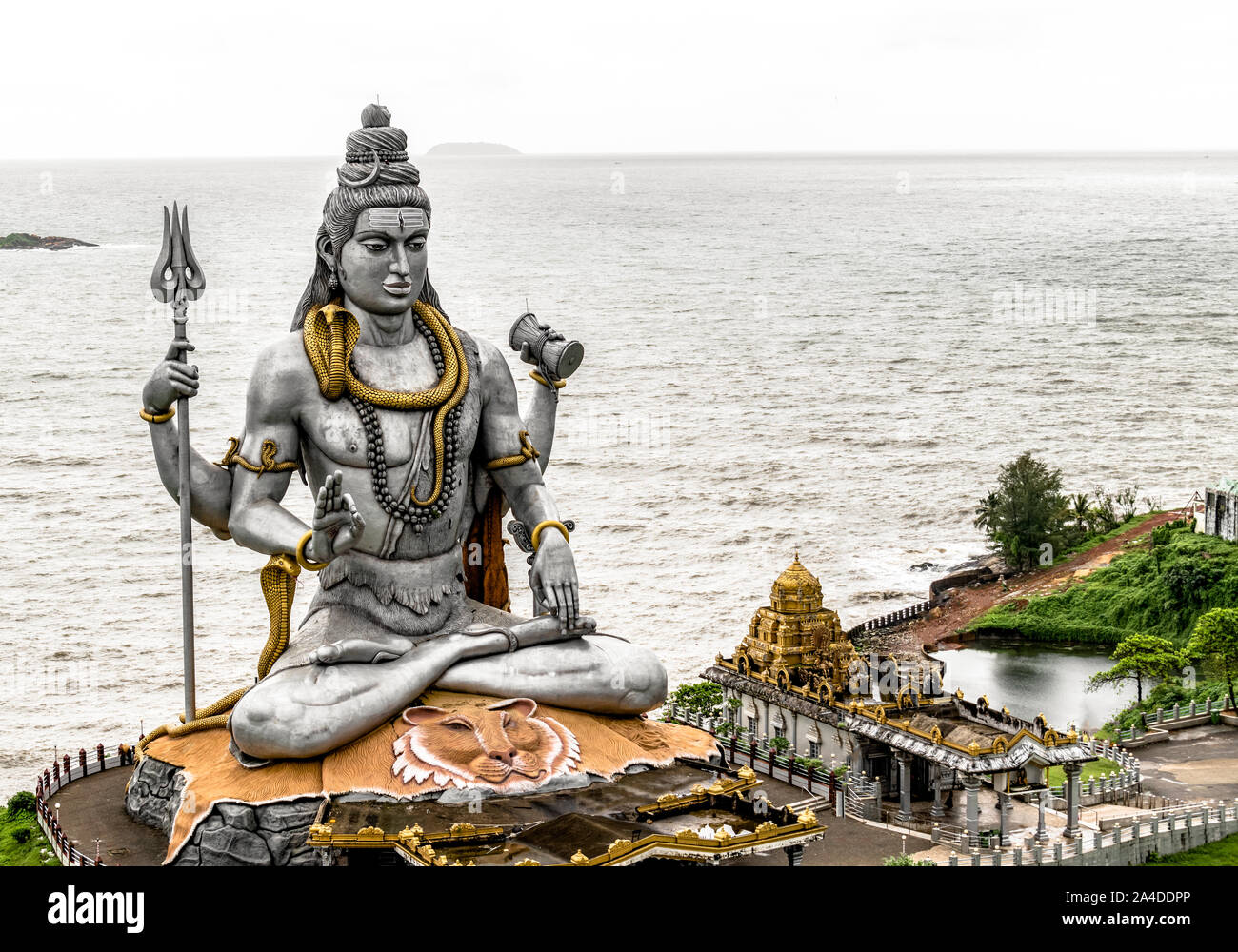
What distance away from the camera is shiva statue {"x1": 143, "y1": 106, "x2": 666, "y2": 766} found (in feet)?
63.5

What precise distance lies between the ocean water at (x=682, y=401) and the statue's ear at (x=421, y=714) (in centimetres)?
1534

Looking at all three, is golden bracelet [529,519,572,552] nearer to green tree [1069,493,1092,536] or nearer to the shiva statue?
the shiva statue

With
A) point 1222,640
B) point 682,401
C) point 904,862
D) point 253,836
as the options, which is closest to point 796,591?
point 904,862

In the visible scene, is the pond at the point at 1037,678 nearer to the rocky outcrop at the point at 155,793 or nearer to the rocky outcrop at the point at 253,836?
the rocky outcrop at the point at 155,793

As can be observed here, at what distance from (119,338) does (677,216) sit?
210ft

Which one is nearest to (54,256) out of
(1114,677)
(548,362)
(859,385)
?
(859,385)

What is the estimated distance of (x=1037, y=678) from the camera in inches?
1485

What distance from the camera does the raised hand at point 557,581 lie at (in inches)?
795

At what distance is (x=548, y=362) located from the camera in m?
21.2

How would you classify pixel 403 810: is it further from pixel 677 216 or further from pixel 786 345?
pixel 677 216

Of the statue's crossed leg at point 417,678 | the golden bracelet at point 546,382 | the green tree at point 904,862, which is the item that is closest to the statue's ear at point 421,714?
the statue's crossed leg at point 417,678

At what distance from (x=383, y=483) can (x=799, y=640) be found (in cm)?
1035

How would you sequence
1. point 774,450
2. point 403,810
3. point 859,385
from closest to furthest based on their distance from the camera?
1. point 403,810
2. point 774,450
3. point 859,385

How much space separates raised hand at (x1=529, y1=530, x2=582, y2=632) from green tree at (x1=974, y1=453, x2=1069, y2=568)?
87.9 ft
